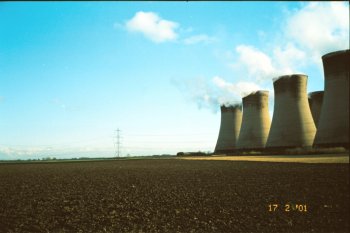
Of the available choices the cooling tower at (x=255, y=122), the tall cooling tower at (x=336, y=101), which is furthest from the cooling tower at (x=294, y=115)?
the cooling tower at (x=255, y=122)

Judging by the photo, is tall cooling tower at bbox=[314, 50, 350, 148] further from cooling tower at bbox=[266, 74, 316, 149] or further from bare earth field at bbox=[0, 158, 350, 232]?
bare earth field at bbox=[0, 158, 350, 232]

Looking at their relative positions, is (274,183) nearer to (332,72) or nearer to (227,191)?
(227,191)

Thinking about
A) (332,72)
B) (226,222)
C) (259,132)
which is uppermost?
(332,72)

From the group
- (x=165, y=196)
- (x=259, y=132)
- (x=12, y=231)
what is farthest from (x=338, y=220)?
(x=259, y=132)

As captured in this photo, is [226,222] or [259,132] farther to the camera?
[259,132]

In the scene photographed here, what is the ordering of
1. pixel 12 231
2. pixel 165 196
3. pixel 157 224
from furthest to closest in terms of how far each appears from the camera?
pixel 165 196 < pixel 157 224 < pixel 12 231
